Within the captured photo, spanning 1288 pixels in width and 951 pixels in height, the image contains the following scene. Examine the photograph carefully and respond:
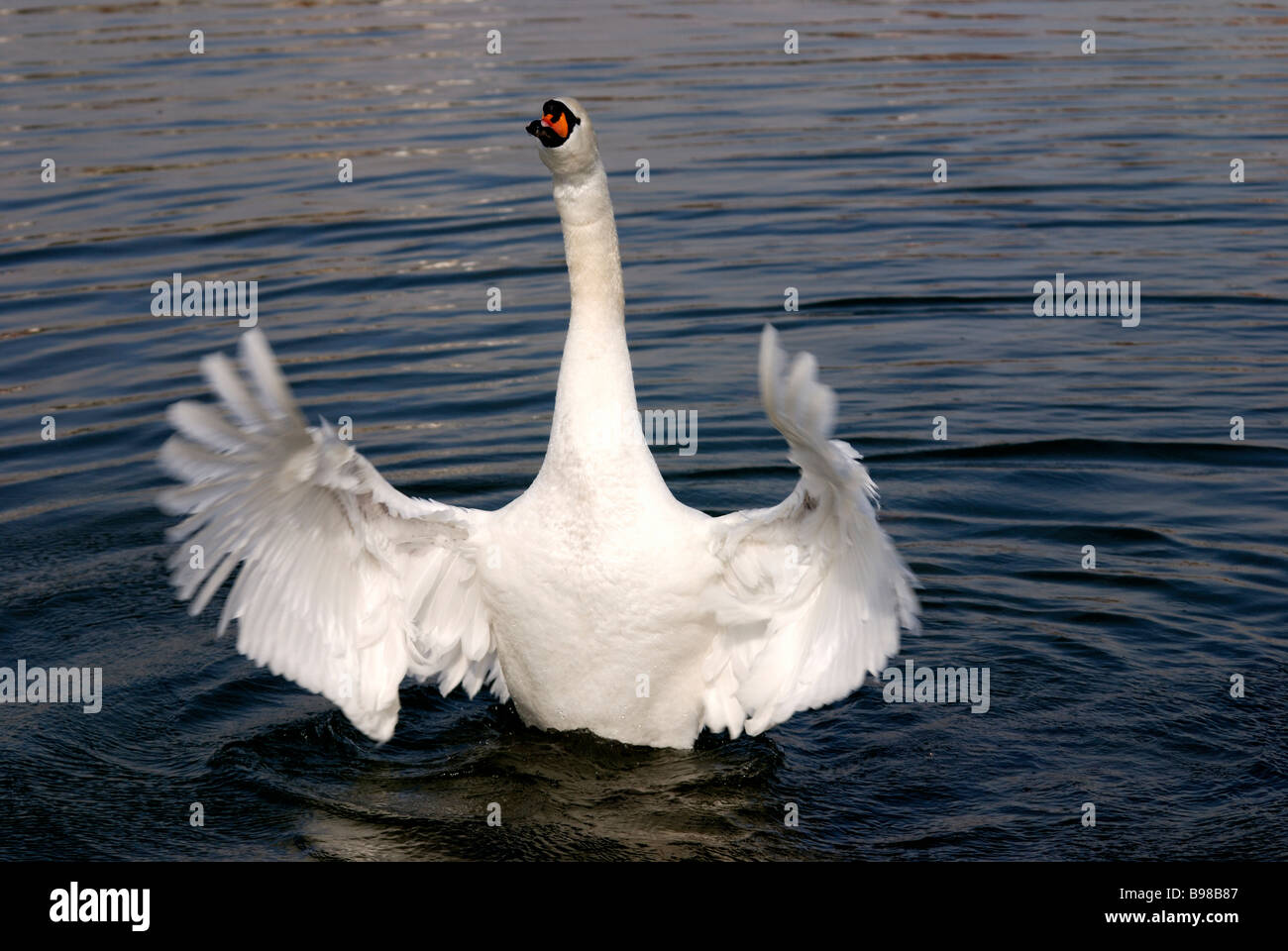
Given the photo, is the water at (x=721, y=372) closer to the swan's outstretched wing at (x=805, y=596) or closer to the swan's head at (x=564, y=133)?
the swan's outstretched wing at (x=805, y=596)

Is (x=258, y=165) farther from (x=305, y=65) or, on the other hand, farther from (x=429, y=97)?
(x=305, y=65)

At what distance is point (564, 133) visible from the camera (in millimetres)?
5562

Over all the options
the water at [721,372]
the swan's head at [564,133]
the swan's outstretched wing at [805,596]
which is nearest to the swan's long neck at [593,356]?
the swan's head at [564,133]

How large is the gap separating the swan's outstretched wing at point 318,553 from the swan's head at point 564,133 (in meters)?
1.25

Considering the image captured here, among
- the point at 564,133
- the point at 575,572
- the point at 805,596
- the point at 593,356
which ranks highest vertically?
the point at 564,133

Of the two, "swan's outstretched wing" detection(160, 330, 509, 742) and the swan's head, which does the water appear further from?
the swan's head

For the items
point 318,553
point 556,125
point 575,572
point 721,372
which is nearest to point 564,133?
point 556,125

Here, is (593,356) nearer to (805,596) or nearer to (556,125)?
(556,125)

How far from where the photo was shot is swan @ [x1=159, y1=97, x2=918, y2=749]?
17.6 ft

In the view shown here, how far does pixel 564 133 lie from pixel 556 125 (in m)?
0.04

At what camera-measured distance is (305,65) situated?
65.6ft

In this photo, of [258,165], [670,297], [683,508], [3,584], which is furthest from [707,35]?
[683,508]

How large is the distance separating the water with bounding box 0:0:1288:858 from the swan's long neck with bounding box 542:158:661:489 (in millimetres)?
1314

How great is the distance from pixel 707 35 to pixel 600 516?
16690 millimetres
